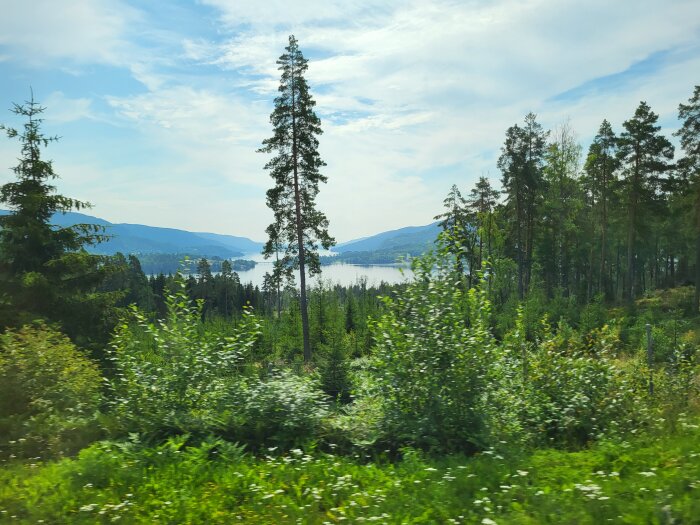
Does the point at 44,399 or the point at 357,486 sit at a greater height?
the point at 44,399

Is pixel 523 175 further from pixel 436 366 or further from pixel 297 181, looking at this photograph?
pixel 436 366

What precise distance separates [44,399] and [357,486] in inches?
219

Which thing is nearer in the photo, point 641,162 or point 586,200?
point 641,162

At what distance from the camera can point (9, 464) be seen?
19.5 feet

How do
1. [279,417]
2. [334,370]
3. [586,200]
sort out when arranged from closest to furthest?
[279,417] < [334,370] < [586,200]

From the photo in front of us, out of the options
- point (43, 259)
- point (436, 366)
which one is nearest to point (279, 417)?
point (436, 366)

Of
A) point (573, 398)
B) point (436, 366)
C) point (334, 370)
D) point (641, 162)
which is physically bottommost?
point (334, 370)

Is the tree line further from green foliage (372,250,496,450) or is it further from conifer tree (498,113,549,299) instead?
green foliage (372,250,496,450)

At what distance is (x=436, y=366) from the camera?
21.4 ft

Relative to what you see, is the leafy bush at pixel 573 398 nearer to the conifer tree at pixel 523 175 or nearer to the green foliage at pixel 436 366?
the green foliage at pixel 436 366

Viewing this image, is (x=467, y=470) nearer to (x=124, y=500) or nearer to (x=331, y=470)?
(x=331, y=470)

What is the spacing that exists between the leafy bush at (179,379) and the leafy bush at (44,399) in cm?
57

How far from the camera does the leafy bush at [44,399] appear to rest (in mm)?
6465

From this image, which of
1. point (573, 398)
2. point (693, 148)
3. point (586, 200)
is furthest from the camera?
point (586, 200)
